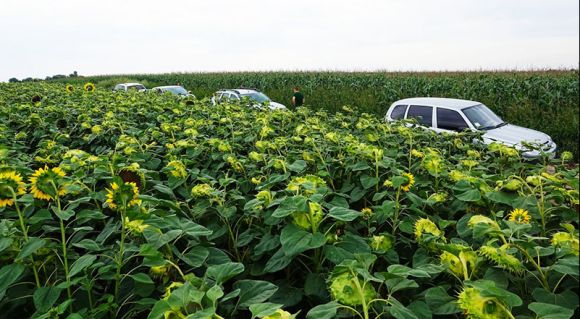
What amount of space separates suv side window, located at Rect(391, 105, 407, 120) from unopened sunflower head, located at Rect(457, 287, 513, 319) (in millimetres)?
8926

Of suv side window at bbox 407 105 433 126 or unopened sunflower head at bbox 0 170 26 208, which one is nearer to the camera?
unopened sunflower head at bbox 0 170 26 208

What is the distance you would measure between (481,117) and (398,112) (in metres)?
1.80

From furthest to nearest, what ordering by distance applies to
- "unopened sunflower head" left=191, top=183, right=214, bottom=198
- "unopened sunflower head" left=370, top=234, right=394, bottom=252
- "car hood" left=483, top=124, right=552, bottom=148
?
"car hood" left=483, top=124, right=552, bottom=148
"unopened sunflower head" left=191, top=183, right=214, bottom=198
"unopened sunflower head" left=370, top=234, right=394, bottom=252

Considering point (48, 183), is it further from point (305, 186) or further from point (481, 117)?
point (481, 117)

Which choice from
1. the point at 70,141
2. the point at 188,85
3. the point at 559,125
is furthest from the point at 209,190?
the point at 188,85

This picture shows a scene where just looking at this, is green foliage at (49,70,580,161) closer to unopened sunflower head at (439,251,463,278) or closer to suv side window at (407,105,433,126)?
suv side window at (407,105,433,126)

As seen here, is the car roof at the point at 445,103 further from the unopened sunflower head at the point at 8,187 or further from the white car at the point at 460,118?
the unopened sunflower head at the point at 8,187

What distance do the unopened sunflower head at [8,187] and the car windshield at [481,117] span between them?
→ 831 centimetres

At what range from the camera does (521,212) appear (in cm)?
148

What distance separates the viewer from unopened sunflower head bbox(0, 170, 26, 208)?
1459 millimetres

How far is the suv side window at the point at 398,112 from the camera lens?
967cm

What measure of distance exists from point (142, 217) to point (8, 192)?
509 millimetres

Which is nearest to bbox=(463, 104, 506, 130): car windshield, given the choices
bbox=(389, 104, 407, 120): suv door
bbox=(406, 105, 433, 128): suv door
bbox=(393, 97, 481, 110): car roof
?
bbox=(393, 97, 481, 110): car roof

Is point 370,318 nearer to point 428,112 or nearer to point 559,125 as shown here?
point 428,112
